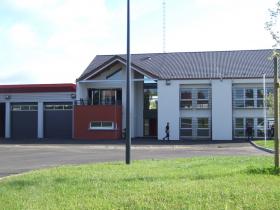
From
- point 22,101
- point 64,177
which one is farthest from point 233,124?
point 64,177

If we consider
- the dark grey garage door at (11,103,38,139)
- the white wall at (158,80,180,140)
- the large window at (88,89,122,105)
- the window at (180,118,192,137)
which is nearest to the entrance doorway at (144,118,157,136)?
the large window at (88,89,122,105)

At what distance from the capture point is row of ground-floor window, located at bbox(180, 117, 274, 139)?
4528 centimetres

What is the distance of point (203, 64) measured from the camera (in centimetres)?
4831

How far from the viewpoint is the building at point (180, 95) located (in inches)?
1788

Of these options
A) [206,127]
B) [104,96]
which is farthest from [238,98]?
[104,96]

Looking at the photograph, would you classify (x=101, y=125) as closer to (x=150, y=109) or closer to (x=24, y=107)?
(x=150, y=109)

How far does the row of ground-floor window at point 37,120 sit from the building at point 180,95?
2.84 metres

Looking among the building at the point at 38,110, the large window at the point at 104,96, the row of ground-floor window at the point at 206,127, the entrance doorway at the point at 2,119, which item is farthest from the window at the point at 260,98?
the entrance doorway at the point at 2,119

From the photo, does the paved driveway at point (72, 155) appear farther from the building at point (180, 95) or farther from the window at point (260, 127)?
the building at point (180, 95)

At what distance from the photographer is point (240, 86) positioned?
4581 centimetres

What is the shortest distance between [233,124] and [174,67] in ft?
24.6

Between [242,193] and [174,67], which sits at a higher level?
[174,67]

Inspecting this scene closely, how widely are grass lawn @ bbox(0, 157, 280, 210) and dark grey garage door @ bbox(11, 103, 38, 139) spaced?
39829 millimetres

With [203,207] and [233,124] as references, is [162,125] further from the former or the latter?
[203,207]
